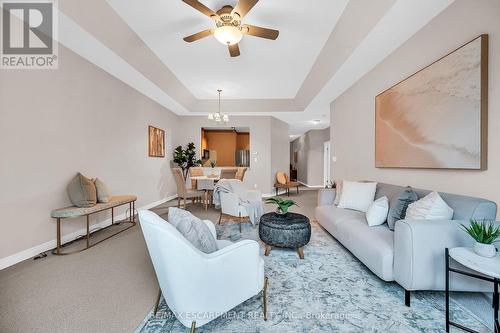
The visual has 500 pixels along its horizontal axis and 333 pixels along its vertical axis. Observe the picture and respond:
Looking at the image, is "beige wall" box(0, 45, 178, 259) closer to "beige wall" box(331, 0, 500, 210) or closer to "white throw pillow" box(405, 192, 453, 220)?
"white throw pillow" box(405, 192, 453, 220)

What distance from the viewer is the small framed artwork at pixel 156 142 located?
17.4ft

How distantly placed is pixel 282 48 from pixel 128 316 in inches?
158

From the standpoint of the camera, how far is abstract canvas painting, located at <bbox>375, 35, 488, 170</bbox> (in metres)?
1.87

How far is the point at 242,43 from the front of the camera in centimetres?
347

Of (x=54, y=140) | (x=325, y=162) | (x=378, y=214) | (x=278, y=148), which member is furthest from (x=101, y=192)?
(x=325, y=162)

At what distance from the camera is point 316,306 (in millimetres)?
1716

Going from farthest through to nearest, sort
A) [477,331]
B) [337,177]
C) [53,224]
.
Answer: [337,177]
[53,224]
[477,331]

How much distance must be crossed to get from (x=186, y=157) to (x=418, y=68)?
5.86m

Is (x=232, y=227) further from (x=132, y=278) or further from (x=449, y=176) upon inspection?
(x=449, y=176)

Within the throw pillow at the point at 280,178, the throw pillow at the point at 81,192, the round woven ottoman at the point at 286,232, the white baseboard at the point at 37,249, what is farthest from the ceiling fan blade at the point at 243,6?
the throw pillow at the point at 280,178

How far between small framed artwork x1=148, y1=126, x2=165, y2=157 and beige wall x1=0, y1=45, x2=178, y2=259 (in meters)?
0.73

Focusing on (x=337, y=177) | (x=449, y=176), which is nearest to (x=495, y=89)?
(x=449, y=176)

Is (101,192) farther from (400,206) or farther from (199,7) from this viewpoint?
(400,206)

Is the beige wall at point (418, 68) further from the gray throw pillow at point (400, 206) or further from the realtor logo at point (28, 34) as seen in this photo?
the realtor logo at point (28, 34)
